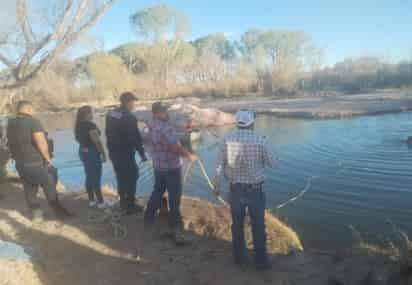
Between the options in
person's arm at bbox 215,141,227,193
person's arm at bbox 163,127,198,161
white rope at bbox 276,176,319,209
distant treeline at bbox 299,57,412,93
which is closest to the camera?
person's arm at bbox 215,141,227,193

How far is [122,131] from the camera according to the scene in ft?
15.2

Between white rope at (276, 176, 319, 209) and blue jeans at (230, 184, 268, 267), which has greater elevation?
blue jeans at (230, 184, 268, 267)

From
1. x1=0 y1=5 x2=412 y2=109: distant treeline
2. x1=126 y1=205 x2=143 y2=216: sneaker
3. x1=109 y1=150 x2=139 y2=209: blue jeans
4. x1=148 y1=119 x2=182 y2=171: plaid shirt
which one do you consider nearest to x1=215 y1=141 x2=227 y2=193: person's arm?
x1=148 y1=119 x2=182 y2=171: plaid shirt

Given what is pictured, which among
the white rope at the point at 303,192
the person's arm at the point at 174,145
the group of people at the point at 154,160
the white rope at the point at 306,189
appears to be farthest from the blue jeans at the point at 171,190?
the white rope at the point at 303,192

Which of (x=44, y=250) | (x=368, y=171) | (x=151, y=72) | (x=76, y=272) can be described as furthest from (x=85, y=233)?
(x=151, y=72)

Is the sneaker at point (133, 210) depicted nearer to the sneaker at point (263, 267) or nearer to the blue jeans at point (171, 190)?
the blue jeans at point (171, 190)

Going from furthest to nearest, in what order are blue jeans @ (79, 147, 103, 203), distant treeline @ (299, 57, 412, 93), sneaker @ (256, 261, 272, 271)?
distant treeline @ (299, 57, 412, 93) < blue jeans @ (79, 147, 103, 203) < sneaker @ (256, 261, 272, 271)

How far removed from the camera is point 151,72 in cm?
4903

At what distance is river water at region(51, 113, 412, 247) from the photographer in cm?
655

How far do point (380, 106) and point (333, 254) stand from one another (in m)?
20.7

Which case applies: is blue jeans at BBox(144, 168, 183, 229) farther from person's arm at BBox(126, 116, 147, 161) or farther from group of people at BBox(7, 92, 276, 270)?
person's arm at BBox(126, 116, 147, 161)

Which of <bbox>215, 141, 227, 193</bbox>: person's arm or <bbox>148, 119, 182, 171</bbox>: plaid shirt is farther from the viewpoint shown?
<bbox>148, 119, 182, 171</bbox>: plaid shirt

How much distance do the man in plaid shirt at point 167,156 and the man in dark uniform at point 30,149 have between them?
5.19 feet

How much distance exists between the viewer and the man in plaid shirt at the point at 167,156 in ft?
13.4
